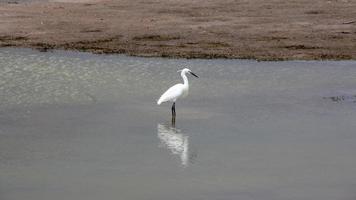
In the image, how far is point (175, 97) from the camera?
59.5ft

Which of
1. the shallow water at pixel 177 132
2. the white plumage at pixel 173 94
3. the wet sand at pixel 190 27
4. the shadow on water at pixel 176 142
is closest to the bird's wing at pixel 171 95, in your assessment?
the white plumage at pixel 173 94

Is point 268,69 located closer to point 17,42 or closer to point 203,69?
point 203,69

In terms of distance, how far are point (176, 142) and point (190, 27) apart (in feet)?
54.4

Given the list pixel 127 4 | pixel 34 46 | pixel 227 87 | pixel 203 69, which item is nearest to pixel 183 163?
pixel 227 87

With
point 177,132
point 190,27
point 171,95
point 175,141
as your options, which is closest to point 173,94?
point 171,95

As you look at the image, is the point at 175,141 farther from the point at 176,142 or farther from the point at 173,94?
the point at 173,94

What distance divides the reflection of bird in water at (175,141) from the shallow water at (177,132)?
20 mm

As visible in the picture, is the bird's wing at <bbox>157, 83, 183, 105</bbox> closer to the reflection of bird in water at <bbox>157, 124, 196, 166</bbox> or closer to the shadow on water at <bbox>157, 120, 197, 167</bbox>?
the shadow on water at <bbox>157, 120, 197, 167</bbox>

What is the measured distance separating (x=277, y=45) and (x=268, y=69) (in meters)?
4.68

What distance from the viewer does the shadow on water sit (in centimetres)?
1465

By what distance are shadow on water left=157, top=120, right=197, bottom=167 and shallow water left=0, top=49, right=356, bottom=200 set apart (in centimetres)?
2

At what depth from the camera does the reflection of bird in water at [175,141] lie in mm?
14711

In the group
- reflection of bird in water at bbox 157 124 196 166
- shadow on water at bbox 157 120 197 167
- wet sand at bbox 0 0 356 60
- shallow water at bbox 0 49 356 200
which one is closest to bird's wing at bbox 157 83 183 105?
shallow water at bbox 0 49 356 200

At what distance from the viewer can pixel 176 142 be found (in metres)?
15.7
